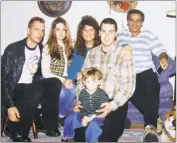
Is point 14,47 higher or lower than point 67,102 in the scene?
higher

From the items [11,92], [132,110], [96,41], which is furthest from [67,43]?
[132,110]

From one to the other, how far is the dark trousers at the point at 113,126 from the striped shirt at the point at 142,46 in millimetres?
338

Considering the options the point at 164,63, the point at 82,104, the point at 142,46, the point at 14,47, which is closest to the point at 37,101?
the point at 82,104

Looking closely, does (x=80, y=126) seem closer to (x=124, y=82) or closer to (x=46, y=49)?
(x=124, y=82)

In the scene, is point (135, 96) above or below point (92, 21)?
below

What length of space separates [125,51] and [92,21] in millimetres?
340

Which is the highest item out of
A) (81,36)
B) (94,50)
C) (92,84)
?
(81,36)

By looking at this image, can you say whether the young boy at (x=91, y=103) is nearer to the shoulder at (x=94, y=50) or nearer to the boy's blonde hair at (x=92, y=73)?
the boy's blonde hair at (x=92, y=73)

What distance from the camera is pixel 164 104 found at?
6.97ft

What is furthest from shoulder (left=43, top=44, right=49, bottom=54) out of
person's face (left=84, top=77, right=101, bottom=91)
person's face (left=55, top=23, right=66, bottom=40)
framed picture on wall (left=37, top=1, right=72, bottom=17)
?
person's face (left=84, top=77, right=101, bottom=91)

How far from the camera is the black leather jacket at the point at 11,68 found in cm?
217

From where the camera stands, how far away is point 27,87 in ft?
7.13

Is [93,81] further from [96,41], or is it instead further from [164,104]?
[164,104]

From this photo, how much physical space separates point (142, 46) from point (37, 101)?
91 centimetres
